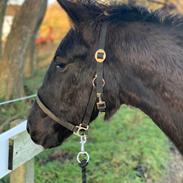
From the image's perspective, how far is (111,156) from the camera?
6.32 m

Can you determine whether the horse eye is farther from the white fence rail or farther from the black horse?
the white fence rail

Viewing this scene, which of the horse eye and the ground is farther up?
the horse eye

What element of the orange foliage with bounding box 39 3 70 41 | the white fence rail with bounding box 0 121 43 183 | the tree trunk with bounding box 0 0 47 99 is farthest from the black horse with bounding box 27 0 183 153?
the orange foliage with bounding box 39 3 70 41

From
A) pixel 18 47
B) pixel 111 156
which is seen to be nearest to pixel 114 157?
pixel 111 156

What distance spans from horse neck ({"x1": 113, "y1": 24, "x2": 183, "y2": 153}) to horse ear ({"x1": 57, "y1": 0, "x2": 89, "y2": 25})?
29 centimetres

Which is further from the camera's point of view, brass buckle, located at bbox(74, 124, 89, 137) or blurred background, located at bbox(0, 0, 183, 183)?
blurred background, located at bbox(0, 0, 183, 183)

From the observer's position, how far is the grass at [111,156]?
5.45 meters

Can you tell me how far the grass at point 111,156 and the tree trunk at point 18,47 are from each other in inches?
14.1

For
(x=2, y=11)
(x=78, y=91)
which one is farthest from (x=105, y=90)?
(x=2, y=11)

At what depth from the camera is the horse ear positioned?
2.90m

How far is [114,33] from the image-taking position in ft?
9.40

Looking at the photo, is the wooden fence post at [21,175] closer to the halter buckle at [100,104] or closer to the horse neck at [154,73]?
the halter buckle at [100,104]

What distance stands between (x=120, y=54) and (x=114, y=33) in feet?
0.49

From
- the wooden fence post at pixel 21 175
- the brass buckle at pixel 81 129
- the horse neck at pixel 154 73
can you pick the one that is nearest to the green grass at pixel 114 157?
the wooden fence post at pixel 21 175
